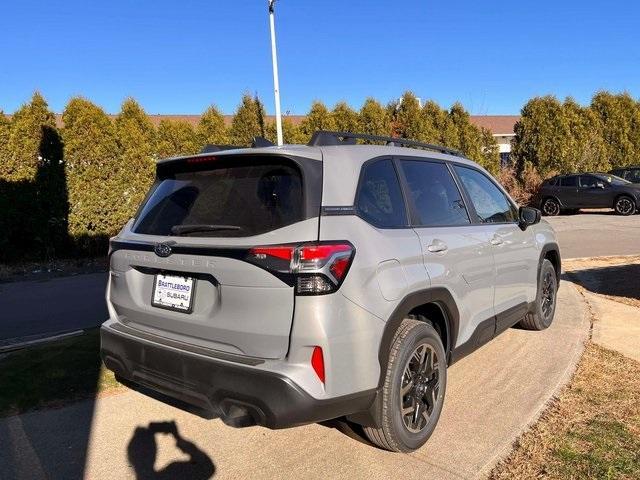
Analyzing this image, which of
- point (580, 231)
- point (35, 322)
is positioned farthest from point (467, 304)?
point (580, 231)

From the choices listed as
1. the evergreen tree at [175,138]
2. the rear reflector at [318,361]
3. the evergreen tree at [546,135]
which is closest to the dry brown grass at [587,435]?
the rear reflector at [318,361]

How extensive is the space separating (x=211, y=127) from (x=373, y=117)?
737 cm

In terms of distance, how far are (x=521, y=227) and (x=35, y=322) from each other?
5591 millimetres

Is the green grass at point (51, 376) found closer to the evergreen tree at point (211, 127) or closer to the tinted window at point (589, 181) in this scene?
the evergreen tree at point (211, 127)

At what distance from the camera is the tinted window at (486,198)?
169 inches

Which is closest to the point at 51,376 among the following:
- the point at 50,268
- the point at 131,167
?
the point at 50,268

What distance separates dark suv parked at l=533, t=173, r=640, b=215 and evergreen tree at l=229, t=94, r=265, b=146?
39.7 feet

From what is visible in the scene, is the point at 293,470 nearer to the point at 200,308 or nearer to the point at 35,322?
the point at 200,308

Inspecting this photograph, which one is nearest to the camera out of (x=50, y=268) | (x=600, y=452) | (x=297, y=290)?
(x=297, y=290)

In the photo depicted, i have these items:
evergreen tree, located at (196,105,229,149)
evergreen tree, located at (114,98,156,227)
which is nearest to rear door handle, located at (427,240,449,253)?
evergreen tree, located at (114,98,156,227)

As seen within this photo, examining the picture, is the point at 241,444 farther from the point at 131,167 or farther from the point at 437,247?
the point at 131,167

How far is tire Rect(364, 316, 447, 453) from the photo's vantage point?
9.71ft

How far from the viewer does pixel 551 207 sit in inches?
840

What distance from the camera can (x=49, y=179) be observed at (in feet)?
34.4
